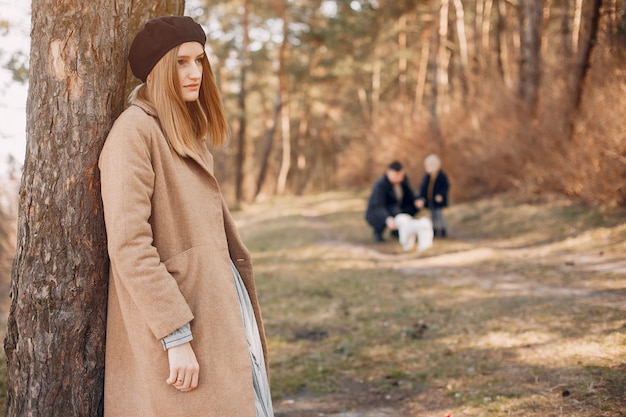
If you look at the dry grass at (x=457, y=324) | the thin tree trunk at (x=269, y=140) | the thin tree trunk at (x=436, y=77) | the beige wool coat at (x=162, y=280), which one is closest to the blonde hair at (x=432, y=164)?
the dry grass at (x=457, y=324)

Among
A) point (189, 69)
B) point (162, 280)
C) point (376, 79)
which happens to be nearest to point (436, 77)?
point (376, 79)

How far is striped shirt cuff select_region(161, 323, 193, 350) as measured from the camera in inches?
86.3

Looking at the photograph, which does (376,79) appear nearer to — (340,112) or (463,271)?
(340,112)

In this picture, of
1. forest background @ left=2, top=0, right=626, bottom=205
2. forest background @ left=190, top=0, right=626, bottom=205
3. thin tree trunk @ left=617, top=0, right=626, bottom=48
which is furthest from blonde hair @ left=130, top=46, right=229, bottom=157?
forest background @ left=190, top=0, right=626, bottom=205

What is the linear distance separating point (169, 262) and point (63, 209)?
0.56 m

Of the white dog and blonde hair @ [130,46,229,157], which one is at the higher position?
blonde hair @ [130,46,229,157]

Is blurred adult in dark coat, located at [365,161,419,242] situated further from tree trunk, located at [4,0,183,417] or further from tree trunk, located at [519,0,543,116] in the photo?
tree trunk, located at [4,0,183,417]

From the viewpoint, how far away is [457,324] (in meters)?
5.78

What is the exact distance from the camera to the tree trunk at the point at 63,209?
8.18ft

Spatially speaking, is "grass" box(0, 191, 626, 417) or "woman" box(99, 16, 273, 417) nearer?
"woman" box(99, 16, 273, 417)

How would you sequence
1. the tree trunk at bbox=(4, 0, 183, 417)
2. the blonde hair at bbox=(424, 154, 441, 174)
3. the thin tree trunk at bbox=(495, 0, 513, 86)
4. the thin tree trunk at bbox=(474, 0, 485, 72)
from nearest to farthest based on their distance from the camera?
1. the tree trunk at bbox=(4, 0, 183, 417)
2. the blonde hair at bbox=(424, 154, 441, 174)
3. the thin tree trunk at bbox=(495, 0, 513, 86)
4. the thin tree trunk at bbox=(474, 0, 485, 72)

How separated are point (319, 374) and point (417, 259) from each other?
541cm

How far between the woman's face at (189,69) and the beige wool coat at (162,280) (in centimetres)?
17

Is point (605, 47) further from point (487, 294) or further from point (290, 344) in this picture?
point (290, 344)
